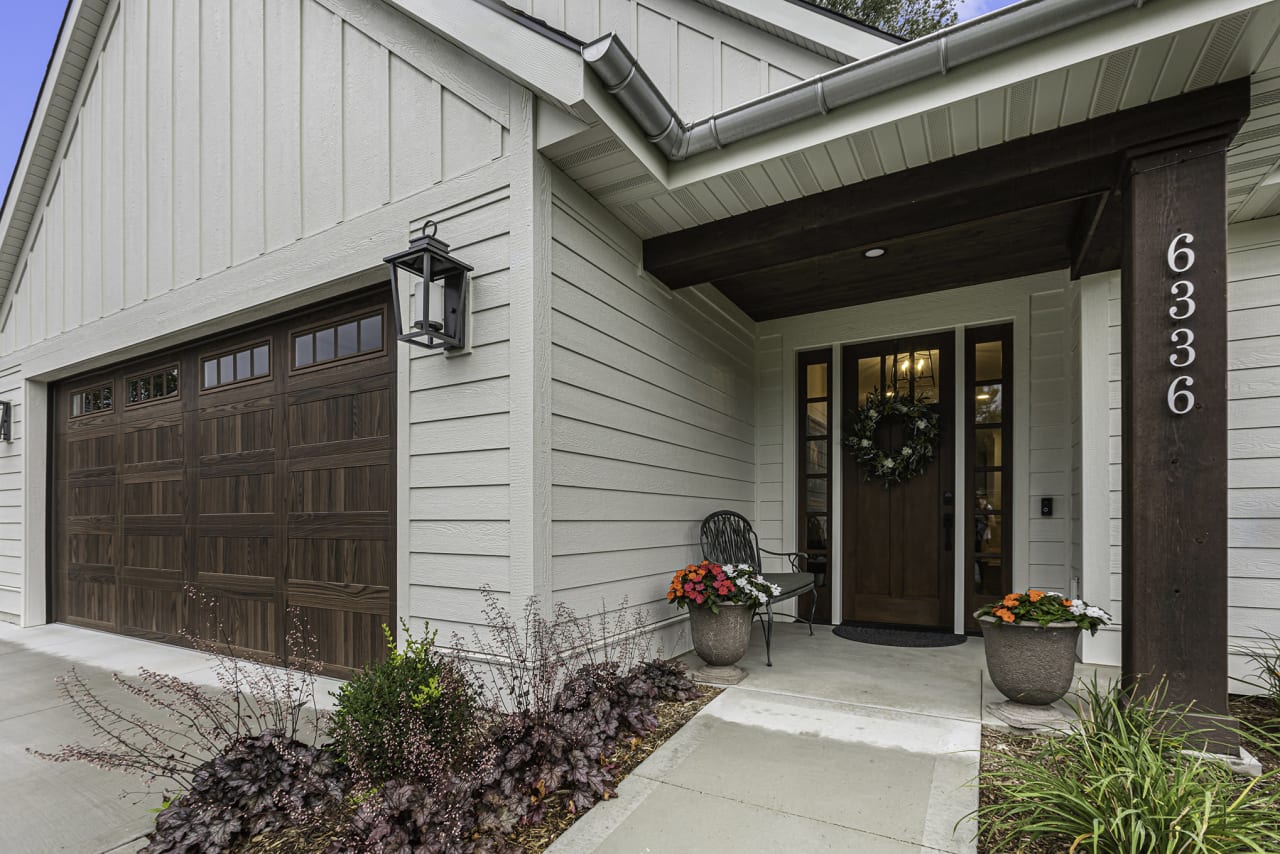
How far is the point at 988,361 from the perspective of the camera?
430cm

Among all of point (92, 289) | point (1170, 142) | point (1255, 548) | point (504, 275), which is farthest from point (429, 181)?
point (1255, 548)

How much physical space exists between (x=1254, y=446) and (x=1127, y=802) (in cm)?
264

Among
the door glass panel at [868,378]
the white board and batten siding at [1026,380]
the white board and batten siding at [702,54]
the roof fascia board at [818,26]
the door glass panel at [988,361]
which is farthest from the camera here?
the door glass panel at [868,378]

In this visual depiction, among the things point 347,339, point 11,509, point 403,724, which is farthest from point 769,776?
point 11,509

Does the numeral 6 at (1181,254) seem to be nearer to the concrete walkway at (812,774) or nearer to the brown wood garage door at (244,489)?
the concrete walkway at (812,774)

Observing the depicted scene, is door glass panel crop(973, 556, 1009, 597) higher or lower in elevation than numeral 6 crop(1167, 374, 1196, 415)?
lower

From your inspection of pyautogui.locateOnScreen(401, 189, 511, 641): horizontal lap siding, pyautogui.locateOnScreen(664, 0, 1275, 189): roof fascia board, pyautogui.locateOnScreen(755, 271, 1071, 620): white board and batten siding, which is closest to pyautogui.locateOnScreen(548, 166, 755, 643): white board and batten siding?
pyautogui.locateOnScreen(401, 189, 511, 641): horizontal lap siding

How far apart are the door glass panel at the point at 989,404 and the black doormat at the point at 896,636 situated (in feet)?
4.87

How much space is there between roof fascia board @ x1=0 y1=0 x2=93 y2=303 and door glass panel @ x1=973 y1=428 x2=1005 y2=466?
7231 mm

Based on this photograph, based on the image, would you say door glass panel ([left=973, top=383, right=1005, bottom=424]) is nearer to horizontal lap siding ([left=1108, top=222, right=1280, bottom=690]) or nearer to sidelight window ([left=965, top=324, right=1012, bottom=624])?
sidelight window ([left=965, top=324, right=1012, bottom=624])

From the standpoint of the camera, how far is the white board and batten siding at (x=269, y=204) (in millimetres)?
2828

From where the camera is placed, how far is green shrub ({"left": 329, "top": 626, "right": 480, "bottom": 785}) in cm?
193

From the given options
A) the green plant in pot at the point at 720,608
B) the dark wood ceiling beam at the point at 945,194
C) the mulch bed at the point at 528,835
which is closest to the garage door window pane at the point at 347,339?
the dark wood ceiling beam at the point at 945,194

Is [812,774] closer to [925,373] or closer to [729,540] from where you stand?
[729,540]
